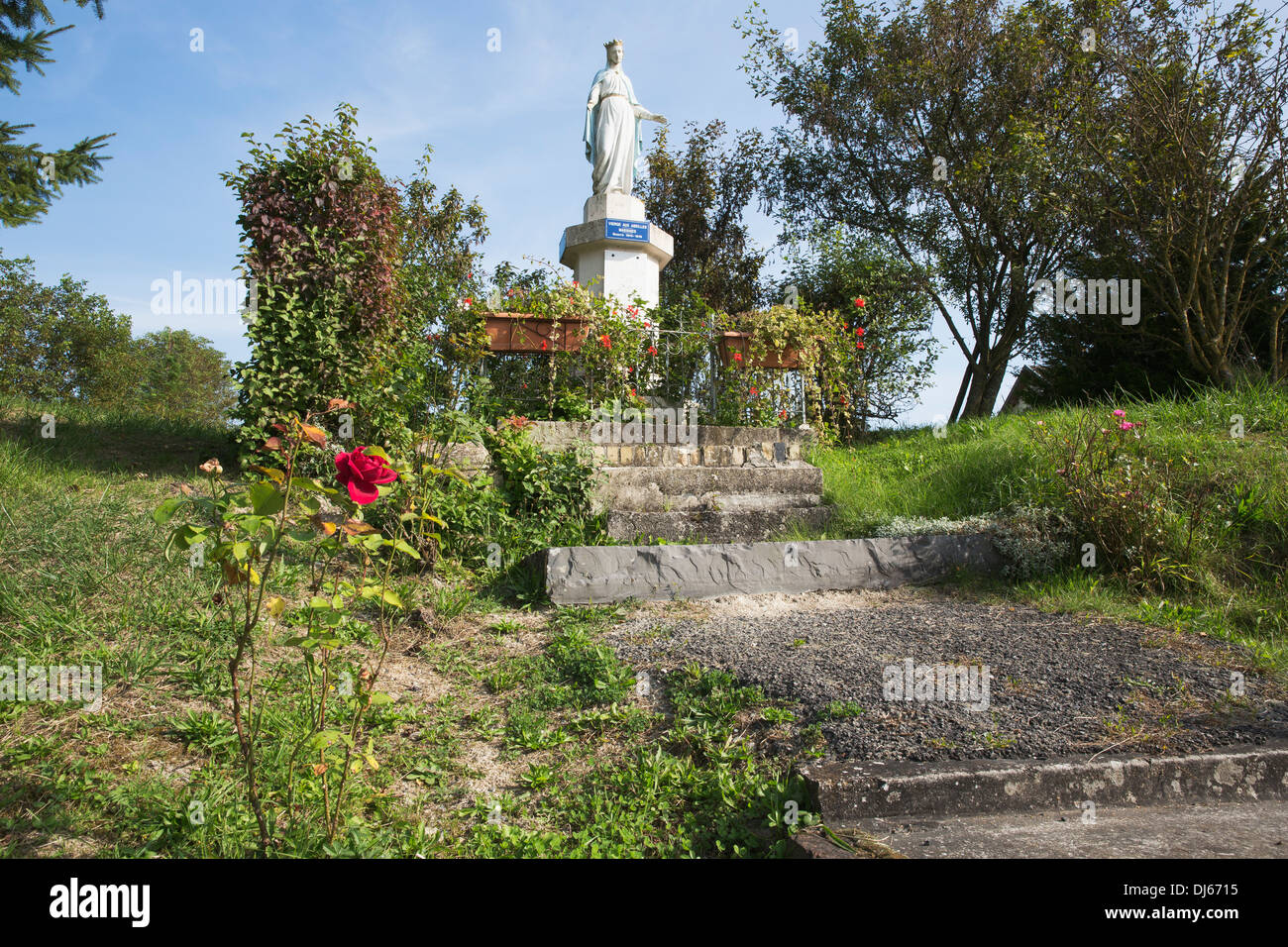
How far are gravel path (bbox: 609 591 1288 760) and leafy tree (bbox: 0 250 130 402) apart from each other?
63.5ft

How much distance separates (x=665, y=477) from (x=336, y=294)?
303 centimetres

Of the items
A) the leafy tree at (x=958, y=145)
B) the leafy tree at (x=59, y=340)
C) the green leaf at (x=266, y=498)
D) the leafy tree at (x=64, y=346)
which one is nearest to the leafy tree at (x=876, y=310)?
the leafy tree at (x=958, y=145)

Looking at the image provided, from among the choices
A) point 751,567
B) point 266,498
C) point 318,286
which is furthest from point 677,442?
point 266,498

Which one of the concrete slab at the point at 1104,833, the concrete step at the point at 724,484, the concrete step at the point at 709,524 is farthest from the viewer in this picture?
the concrete step at the point at 724,484

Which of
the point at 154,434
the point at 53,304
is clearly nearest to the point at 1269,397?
the point at 154,434

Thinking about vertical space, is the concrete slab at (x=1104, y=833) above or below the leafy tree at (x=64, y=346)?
below

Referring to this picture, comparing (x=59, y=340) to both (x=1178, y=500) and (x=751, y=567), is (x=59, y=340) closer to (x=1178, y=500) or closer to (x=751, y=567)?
(x=751, y=567)

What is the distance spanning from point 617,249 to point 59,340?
16330 mm

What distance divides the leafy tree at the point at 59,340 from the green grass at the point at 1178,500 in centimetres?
1888

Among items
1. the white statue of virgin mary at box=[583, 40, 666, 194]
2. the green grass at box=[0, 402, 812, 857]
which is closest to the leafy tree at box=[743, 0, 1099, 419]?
the white statue of virgin mary at box=[583, 40, 666, 194]

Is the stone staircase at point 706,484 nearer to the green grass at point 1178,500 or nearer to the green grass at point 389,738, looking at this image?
the green grass at point 1178,500

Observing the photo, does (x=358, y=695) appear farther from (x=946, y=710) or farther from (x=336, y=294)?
(x=336, y=294)

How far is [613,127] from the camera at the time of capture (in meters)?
9.91

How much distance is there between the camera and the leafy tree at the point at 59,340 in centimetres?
1683
